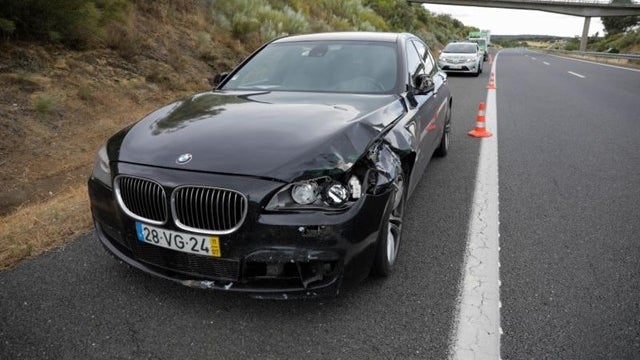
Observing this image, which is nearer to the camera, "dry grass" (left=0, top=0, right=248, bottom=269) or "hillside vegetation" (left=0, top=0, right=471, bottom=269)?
"dry grass" (left=0, top=0, right=248, bottom=269)

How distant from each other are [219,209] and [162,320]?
77 cm

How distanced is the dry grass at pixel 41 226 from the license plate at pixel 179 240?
1317 millimetres

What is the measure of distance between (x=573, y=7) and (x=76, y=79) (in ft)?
236

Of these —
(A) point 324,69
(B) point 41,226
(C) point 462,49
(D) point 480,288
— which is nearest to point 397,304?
(D) point 480,288

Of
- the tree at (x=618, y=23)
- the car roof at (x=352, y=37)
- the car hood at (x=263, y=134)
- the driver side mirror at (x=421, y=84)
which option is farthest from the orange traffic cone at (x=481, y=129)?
the tree at (x=618, y=23)

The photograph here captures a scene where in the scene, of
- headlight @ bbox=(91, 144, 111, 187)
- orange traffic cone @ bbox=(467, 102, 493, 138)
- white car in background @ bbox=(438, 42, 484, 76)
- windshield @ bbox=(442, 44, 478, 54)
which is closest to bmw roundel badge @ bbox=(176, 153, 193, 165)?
headlight @ bbox=(91, 144, 111, 187)

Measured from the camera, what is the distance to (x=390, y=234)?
304cm

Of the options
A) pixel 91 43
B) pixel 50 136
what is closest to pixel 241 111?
pixel 50 136

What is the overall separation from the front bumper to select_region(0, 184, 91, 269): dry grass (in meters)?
1.18

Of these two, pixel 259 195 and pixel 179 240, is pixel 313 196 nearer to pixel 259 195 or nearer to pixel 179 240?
pixel 259 195

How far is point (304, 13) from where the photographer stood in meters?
16.5

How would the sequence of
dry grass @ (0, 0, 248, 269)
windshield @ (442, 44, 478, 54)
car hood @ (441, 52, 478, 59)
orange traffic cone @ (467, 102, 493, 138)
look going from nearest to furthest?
1. dry grass @ (0, 0, 248, 269)
2. orange traffic cone @ (467, 102, 493, 138)
3. car hood @ (441, 52, 478, 59)
4. windshield @ (442, 44, 478, 54)

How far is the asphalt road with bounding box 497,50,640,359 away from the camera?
248 centimetres

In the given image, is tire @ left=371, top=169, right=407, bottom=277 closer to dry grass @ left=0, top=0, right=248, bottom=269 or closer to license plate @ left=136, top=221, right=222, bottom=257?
license plate @ left=136, top=221, right=222, bottom=257
